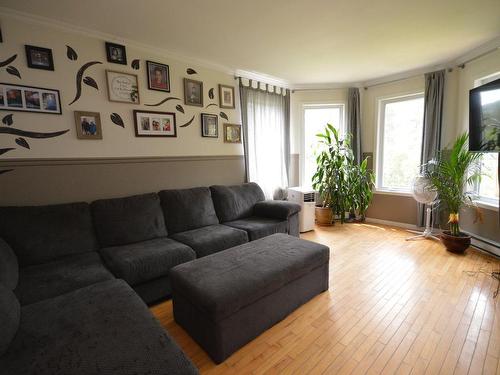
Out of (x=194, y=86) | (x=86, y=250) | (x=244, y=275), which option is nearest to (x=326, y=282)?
(x=244, y=275)

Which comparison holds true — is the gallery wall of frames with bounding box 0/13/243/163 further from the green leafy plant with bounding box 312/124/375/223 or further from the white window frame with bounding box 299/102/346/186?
the green leafy plant with bounding box 312/124/375/223

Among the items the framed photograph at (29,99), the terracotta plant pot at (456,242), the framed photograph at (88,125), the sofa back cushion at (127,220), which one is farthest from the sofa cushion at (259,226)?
the framed photograph at (29,99)

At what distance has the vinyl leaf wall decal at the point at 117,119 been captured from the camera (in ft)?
8.36

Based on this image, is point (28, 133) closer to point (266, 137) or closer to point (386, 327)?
point (266, 137)

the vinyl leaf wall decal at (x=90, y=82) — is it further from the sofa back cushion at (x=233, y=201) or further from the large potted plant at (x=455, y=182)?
the large potted plant at (x=455, y=182)

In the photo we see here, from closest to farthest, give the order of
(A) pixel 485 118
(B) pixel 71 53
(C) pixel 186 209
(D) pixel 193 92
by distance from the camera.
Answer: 1. (B) pixel 71 53
2. (A) pixel 485 118
3. (C) pixel 186 209
4. (D) pixel 193 92

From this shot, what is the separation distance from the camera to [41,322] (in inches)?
47.5

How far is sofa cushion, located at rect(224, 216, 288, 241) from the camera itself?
108 inches

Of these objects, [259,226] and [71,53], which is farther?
[259,226]

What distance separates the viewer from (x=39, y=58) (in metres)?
2.13

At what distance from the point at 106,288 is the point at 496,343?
2550 mm

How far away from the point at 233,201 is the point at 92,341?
222cm

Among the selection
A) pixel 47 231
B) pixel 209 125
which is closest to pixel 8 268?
pixel 47 231

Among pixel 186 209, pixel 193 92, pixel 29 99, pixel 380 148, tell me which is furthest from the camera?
pixel 380 148
